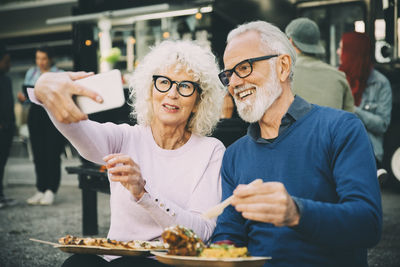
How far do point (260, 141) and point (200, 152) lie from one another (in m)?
0.50

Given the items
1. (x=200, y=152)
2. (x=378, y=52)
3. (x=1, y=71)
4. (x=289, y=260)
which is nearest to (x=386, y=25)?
(x=378, y=52)

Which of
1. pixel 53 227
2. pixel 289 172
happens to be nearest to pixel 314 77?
pixel 289 172

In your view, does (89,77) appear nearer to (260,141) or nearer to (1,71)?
(260,141)

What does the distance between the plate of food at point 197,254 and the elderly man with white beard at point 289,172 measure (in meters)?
0.14

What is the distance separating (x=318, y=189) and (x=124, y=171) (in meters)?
0.71

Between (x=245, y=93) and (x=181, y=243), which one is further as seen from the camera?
(x=245, y=93)

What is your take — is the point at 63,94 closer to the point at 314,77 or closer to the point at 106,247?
the point at 106,247

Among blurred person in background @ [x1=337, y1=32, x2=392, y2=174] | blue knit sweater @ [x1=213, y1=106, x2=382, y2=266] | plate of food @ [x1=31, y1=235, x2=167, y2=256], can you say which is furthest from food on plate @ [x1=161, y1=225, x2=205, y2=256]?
blurred person in background @ [x1=337, y1=32, x2=392, y2=174]

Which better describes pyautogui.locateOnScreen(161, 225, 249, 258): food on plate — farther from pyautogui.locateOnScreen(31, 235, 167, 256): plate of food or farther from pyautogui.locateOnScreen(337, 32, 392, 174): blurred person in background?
pyautogui.locateOnScreen(337, 32, 392, 174): blurred person in background

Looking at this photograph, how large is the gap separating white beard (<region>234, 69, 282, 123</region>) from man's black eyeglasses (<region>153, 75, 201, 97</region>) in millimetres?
430

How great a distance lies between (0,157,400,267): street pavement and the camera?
445 centimetres

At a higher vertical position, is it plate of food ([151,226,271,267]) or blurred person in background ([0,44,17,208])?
plate of food ([151,226,271,267])

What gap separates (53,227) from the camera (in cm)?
564

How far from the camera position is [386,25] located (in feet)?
15.3
